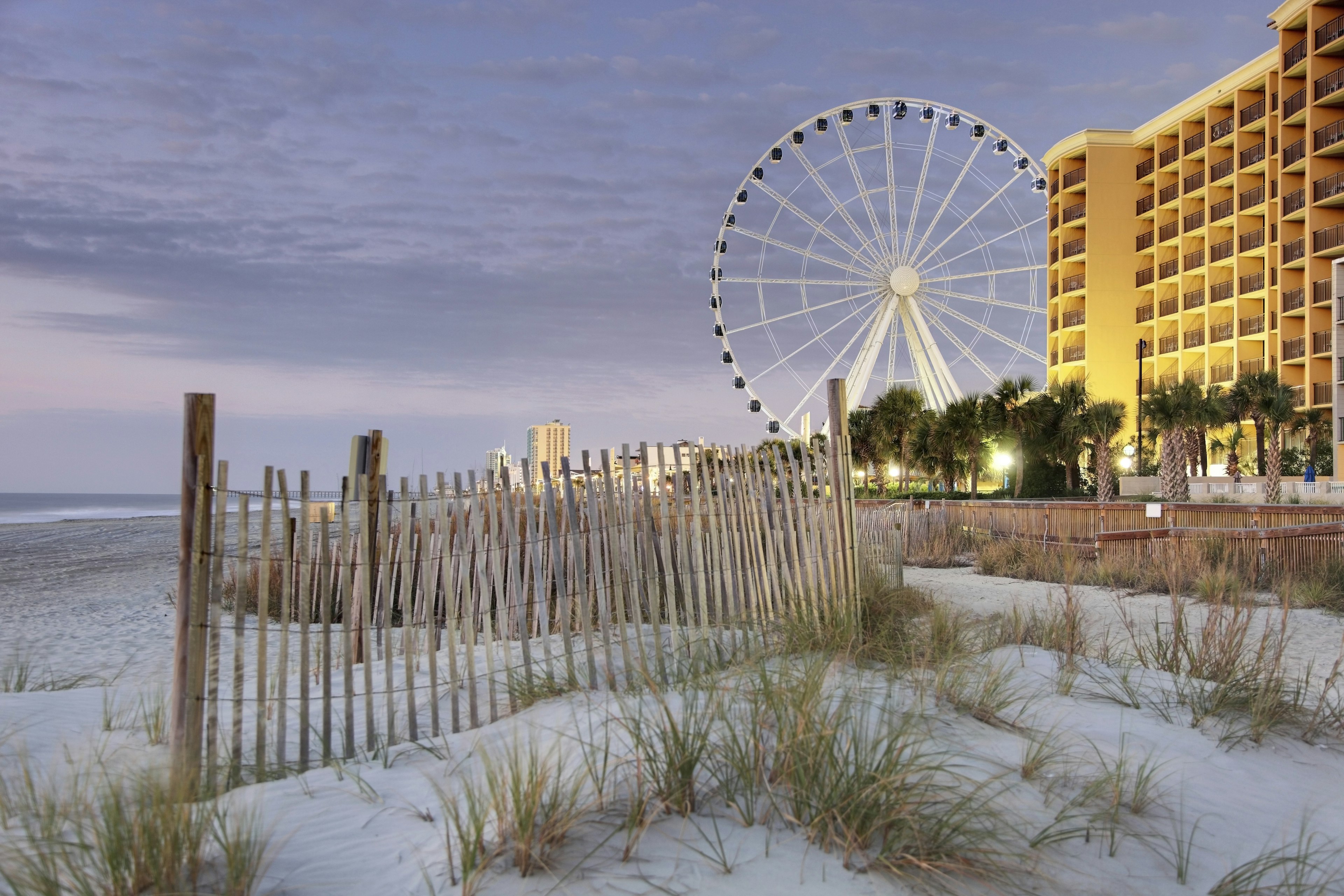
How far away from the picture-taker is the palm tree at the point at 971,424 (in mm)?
41125

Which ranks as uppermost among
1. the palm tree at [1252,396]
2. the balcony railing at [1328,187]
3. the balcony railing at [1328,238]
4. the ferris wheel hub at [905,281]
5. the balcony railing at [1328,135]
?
the balcony railing at [1328,135]

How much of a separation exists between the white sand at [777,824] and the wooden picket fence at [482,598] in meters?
0.31

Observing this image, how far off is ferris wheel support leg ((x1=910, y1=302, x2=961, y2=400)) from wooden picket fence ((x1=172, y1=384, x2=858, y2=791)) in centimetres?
3538

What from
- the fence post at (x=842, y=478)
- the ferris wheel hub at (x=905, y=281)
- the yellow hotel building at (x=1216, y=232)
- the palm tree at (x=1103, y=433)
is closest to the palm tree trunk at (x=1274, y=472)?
the yellow hotel building at (x=1216, y=232)

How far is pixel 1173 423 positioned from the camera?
114ft

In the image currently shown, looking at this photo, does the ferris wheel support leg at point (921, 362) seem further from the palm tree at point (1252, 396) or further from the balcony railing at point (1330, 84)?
the balcony railing at point (1330, 84)

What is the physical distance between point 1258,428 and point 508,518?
41.9 meters

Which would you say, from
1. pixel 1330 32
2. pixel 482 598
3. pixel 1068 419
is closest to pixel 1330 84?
pixel 1330 32

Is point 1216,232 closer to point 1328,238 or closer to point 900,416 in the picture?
point 1328,238

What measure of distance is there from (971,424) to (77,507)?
302 feet

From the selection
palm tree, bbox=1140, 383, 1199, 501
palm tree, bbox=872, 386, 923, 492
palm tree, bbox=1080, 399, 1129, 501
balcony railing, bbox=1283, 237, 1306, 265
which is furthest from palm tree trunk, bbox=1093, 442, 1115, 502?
balcony railing, bbox=1283, 237, 1306, 265

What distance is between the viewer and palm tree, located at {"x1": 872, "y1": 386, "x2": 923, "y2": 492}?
157ft

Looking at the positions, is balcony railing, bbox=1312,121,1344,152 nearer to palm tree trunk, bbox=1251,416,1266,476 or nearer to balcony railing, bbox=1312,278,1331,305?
balcony railing, bbox=1312,278,1331,305

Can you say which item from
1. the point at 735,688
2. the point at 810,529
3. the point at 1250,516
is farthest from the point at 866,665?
the point at 1250,516
